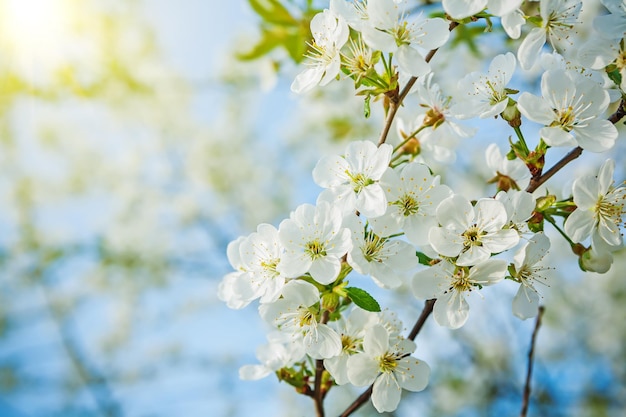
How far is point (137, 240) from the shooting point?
4.12 meters

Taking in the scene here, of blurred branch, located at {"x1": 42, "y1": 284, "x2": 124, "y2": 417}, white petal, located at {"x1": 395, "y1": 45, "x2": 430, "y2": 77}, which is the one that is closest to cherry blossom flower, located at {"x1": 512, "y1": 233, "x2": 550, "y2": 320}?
white petal, located at {"x1": 395, "y1": 45, "x2": 430, "y2": 77}

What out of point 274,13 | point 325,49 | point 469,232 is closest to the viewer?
point 469,232

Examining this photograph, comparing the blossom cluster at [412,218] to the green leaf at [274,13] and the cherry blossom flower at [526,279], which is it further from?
the green leaf at [274,13]

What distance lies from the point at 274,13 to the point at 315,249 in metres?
0.99

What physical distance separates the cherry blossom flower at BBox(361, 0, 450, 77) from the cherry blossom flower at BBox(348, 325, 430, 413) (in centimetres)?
28

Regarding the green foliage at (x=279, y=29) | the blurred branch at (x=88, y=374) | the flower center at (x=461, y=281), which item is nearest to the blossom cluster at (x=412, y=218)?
the flower center at (x=461, y=281)

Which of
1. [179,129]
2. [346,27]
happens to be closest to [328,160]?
[346,27]

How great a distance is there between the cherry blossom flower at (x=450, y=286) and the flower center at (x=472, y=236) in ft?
0.08

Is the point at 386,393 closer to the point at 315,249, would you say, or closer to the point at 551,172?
the point at 315,249

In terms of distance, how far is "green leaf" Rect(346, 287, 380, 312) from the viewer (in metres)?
0.50

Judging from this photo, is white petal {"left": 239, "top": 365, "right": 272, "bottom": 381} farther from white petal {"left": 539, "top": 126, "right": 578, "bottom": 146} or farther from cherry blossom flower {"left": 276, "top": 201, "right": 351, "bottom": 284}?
white petal {"left": 539, "top": 126, "right": 578, "bottom": 146}

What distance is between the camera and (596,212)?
0.54 meters

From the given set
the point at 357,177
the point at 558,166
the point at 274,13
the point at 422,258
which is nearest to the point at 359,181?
the point at 357,177

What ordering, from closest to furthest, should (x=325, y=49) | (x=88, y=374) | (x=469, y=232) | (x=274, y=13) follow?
(x=469, y=232) < (x=325, y=49) < (x=274, y=13) < (x=88, y=374)
